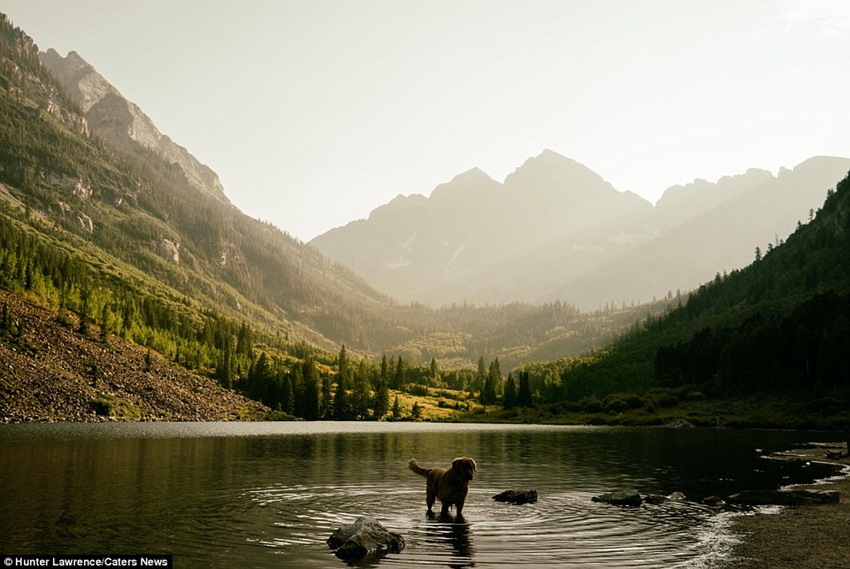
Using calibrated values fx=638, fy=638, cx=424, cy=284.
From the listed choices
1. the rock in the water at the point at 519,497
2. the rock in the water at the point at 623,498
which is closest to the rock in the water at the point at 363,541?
the rock in the water at the point at 519,497

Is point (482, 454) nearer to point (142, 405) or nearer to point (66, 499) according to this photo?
point (66, 499)

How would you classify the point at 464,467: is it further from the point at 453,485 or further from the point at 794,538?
the point at 794,538

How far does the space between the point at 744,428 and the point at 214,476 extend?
14133 centimetres

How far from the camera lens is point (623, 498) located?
39.1 metres

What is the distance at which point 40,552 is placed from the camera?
23609 mm

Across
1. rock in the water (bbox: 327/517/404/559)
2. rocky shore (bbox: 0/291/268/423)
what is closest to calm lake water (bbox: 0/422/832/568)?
rock in the water (bbox: 327/517/404/559)

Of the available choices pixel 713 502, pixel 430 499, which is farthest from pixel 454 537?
pixel 713 502

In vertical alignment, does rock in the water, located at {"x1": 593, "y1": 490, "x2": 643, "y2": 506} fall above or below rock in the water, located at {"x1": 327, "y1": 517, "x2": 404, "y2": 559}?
below

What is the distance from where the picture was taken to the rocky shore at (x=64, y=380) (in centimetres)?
14950

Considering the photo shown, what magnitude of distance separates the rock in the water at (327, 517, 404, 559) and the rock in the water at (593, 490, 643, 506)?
17.5m

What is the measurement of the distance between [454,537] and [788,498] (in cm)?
2342

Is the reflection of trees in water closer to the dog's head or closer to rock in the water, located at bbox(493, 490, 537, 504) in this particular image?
the dog's head

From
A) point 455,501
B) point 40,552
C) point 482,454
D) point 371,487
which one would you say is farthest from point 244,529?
point 482,454

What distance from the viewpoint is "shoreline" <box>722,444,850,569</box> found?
23734 millimetres
